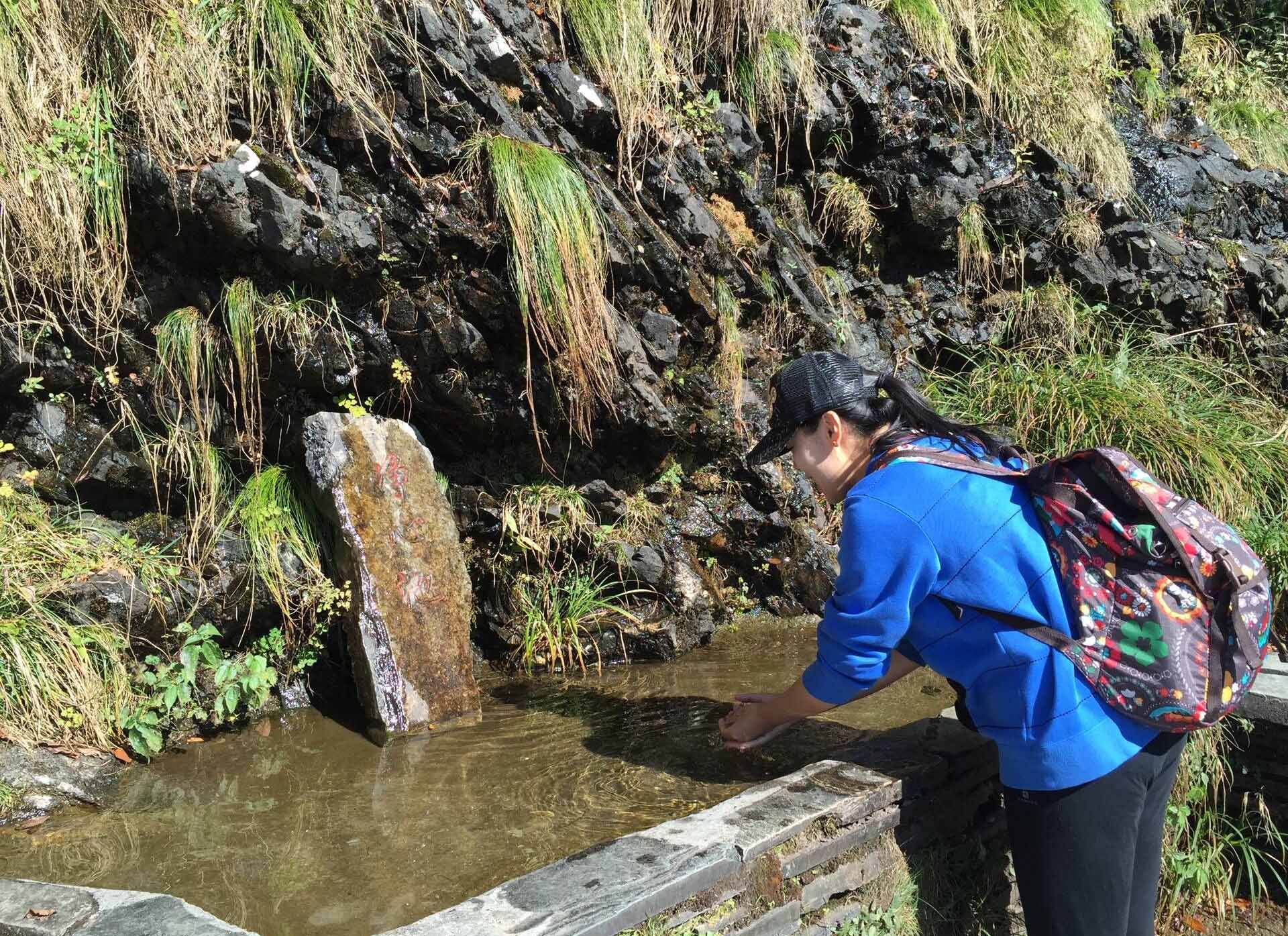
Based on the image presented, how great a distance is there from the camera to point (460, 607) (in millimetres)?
4254

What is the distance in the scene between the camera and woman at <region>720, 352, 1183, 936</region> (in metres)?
2.01

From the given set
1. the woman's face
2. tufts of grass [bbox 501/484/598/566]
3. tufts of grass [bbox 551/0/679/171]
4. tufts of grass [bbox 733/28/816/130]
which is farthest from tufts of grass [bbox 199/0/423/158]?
the woman's face

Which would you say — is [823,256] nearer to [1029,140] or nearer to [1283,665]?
[1029,140]

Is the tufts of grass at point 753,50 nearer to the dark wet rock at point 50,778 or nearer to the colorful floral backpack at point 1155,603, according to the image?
the colorful floral backpack at point 1155,603

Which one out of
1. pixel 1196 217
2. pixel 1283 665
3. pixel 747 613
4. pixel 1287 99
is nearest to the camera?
pixel 1283 665

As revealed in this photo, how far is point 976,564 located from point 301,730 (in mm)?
3013

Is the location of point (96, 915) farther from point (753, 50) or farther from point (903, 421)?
point (753, 50)

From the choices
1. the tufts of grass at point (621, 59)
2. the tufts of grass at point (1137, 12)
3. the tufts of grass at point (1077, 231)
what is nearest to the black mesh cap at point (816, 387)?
the tufts of grass at point (621, 59)

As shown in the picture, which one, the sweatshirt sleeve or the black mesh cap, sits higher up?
the black mesh cap

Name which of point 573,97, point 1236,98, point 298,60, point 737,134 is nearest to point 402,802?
point 298,60

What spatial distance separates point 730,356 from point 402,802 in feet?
9.50

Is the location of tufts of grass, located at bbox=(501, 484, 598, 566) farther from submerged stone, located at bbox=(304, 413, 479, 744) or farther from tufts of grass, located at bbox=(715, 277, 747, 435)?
tufts of grass, located at bbox=(715, 277, 747, 435)

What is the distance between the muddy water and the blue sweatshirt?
1026 millimetres

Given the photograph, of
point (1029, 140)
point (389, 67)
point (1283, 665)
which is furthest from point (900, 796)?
point (1029, 140)
